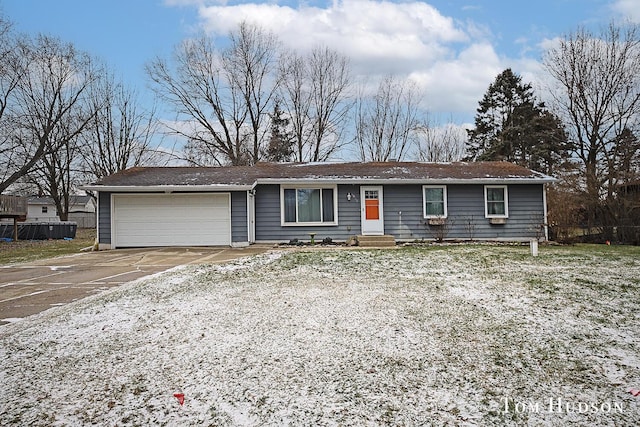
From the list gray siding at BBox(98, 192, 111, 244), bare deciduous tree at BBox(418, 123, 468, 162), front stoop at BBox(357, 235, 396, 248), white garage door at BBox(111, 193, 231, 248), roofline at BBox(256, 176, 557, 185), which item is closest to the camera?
front stoop at BBox(357, 235, 396, 248)

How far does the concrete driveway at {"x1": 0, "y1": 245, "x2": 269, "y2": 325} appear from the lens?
504 centimetres

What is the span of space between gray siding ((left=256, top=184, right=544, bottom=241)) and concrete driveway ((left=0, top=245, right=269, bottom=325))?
3.34 metres

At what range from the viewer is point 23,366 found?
3.00 m

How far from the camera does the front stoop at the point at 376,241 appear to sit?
40.8ft

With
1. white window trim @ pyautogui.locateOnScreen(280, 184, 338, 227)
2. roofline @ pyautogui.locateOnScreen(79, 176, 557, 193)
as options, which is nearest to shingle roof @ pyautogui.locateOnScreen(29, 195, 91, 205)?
roofline @ pyautogui.locateOnScreen(79, 176, 557, 193)

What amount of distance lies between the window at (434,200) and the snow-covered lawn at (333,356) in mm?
7964

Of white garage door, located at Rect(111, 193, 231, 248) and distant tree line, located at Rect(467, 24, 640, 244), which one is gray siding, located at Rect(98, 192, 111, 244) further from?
distant tree line, located at Rect(467, 24, 640, 244)

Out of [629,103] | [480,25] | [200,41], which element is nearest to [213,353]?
[480,25]

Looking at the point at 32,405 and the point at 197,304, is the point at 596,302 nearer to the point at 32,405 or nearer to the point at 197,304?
the point at 197,304

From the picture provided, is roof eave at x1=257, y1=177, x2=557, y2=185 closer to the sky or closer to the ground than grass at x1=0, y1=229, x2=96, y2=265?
closer to the sky

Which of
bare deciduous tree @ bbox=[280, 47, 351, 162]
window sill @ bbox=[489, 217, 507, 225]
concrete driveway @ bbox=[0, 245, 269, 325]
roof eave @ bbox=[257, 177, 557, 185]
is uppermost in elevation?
bare deciduous tree @ bbox=[280, 47, 351, 162]

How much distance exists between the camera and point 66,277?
7.06 m

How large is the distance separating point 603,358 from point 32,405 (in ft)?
13.1

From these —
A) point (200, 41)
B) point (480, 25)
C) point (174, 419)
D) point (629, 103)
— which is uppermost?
point (200, 41)
